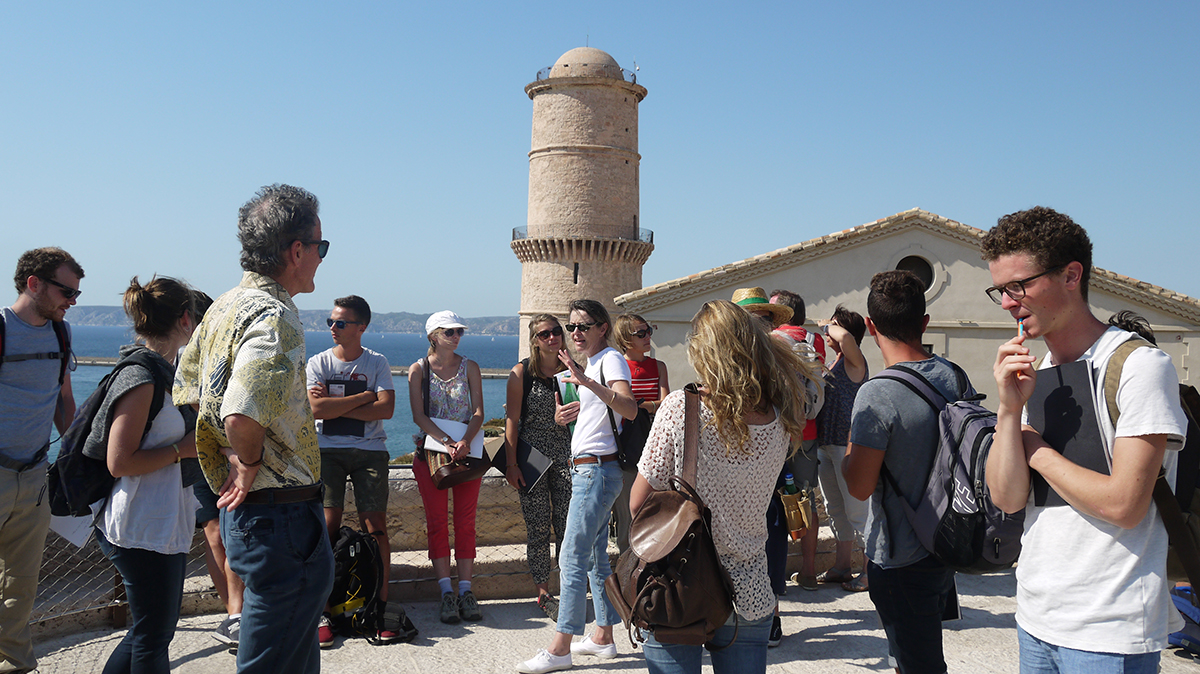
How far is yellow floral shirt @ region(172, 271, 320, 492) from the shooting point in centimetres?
223

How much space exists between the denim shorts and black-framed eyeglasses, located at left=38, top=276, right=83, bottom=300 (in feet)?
5.13

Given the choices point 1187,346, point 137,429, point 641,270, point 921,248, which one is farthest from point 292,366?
point 641,270

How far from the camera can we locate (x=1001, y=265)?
1.98 m

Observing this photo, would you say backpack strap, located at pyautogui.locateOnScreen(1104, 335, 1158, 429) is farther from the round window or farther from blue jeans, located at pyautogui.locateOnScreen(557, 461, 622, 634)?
the round window

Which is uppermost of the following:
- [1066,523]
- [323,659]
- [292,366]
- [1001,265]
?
[1001,265]

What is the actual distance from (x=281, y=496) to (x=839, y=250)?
20085 mm

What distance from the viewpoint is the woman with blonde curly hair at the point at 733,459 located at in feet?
7.68

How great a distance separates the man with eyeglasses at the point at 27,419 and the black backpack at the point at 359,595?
1415mm

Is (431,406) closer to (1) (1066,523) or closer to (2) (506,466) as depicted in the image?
(2) (506,466)

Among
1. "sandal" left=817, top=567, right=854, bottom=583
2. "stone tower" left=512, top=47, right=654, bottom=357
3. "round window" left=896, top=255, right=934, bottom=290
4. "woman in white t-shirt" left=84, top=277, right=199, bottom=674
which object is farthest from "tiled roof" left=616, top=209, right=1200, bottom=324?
"woman in white t-shirt" left=84, top=277, right=199, bottom=674

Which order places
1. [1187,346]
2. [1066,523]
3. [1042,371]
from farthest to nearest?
[1187,346]
[1042,371]
[1066,523]

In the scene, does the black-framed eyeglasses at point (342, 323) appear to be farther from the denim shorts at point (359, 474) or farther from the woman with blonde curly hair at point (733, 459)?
the woman with blonde curly hair at point (733, 459)

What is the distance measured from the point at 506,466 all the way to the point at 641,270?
25498mm

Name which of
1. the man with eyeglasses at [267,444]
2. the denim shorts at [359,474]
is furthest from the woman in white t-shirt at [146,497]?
the denim shorts at [359,474]
